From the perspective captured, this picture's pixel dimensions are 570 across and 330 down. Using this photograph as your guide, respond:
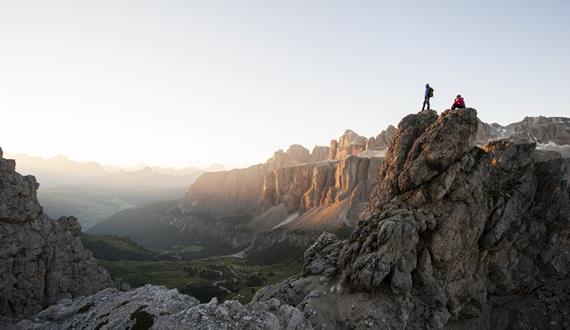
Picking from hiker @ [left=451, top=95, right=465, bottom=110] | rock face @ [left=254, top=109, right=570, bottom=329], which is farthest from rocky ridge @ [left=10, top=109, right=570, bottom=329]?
hiker @ [left=451, top=95, right=465, bottom=110]

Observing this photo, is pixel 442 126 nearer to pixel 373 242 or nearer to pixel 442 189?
pixel 442 189

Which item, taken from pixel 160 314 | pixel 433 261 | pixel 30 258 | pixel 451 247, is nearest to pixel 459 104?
pixel 451 247

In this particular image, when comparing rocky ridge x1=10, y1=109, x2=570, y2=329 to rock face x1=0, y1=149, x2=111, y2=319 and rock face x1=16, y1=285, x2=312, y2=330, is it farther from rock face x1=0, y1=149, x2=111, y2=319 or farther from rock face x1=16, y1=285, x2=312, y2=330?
rock face x1=0, y1=149, x2=111, y2=319

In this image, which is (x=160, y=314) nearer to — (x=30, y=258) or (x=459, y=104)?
(x=30, y=258)

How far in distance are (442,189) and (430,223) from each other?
6121 millimetres

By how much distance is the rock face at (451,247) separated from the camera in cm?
5000

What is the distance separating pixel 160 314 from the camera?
45.9m

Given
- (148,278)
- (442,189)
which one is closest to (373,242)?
(442,189)

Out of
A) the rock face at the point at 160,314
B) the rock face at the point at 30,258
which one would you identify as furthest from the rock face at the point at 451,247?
the rock face at the point at 30,258

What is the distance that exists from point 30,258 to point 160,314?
129ft

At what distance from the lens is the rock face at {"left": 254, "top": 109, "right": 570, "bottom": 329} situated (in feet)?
164

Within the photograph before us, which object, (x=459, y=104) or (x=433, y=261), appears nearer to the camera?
(x=433, y=261)

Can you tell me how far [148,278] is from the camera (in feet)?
573

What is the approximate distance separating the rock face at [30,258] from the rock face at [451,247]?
44.4 metres
